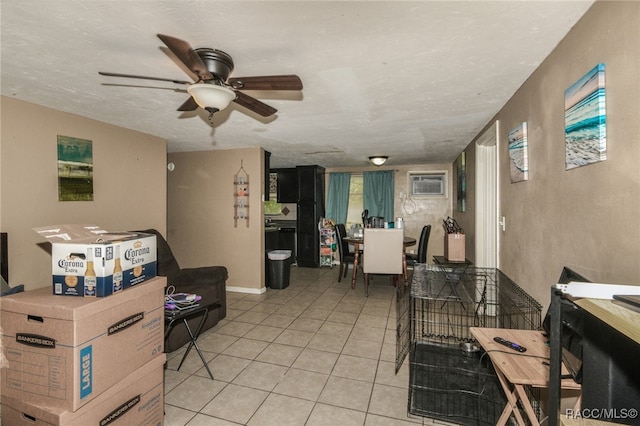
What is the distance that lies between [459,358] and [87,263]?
280cm

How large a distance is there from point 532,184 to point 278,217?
19.7ft

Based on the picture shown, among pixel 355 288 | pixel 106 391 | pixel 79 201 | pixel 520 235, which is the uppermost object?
pixel 79 201

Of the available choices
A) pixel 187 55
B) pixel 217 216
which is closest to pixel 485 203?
pixel 187 55

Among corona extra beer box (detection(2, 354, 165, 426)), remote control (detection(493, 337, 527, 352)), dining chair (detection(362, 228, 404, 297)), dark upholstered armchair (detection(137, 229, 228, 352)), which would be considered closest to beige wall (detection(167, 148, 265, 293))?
dark upholstered armchair (detection(137, 229, 228, 352))

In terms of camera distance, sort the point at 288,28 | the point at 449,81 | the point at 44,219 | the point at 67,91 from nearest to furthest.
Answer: the point at 288,28 → the point at 449,81 → the point at 67,91 → the point at 44,219

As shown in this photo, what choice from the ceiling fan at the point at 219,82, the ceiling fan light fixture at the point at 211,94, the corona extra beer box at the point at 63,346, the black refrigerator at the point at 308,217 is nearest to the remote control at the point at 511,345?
the ceiling fan at the point at 219,82

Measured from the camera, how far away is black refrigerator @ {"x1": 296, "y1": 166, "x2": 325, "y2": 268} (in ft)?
21.2

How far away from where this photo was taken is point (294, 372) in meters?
2.35

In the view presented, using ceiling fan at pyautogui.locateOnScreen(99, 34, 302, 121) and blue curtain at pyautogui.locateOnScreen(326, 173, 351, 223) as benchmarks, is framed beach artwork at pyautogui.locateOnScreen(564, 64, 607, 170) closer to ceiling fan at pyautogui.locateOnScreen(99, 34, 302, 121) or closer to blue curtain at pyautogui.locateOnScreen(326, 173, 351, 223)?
ceiling fan at pyautogui.locateOnScreen(99, 34, 302, 121)

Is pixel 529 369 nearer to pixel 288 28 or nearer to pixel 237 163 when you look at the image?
pixel 288 28

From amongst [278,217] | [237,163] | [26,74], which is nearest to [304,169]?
[278,217]

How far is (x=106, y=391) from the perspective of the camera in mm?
1318

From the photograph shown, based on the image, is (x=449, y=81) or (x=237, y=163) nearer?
(x=449, y=81)

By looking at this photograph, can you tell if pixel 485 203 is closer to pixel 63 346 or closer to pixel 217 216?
pixel 63 346
